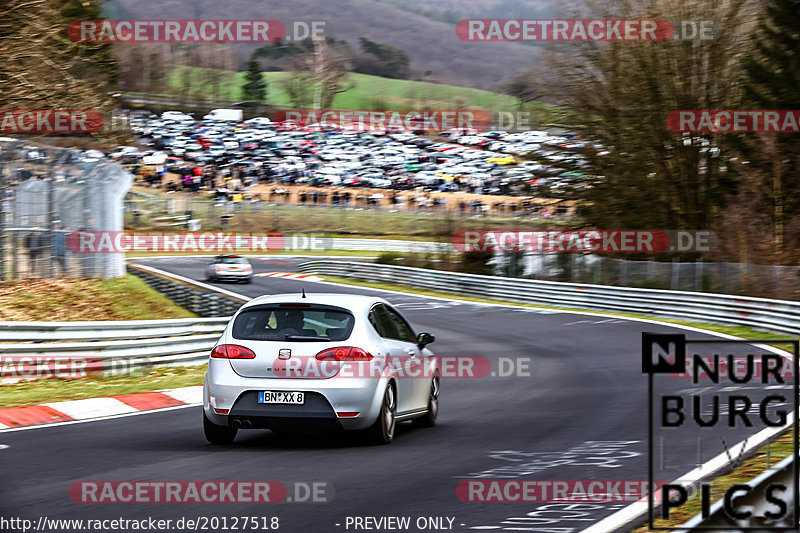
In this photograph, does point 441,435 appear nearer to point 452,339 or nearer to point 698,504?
point 698,504

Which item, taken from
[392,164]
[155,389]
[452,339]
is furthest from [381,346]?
[392,164]

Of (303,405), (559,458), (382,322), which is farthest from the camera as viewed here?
(382,322)

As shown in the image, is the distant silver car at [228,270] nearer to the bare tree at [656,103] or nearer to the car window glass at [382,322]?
the bare tree at [656,103]

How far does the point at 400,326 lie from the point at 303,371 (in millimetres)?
2169

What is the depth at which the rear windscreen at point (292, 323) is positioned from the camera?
33.2ft

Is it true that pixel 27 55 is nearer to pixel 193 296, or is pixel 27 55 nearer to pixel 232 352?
pixel 193 296

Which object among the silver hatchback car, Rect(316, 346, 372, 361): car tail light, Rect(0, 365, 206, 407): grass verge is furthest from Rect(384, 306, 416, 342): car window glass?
Rect(0, 365, 206, 407): grass verge

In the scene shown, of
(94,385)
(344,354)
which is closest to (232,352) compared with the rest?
(344,354)

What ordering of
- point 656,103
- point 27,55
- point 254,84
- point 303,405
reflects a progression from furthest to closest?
point 254,84 < point 656,103 < point 27,55 < point 303,405

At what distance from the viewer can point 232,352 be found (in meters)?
10.1

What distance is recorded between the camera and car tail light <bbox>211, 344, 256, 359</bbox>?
10000mm

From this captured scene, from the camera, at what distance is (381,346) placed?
34.1 feet

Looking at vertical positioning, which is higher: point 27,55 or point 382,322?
point 27,55

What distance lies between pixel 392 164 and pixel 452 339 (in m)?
60.8
